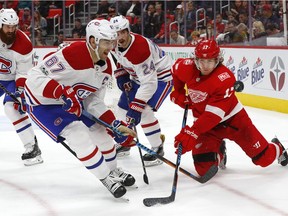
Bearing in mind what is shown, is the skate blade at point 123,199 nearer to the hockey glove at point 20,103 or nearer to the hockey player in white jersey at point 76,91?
the hockey player in white jersey at point 76,91

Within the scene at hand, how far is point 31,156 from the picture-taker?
13.4 ft

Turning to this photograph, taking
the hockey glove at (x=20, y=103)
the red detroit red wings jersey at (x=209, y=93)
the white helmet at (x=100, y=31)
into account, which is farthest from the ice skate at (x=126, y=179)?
the hockey glove at (x=20, y=103)

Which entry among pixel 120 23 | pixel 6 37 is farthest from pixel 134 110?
pixel 6 37

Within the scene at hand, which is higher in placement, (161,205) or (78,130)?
(78,130)

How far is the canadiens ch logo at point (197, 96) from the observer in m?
3.44

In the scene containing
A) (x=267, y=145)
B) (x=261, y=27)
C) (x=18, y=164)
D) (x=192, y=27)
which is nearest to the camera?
(x=267, y=145)

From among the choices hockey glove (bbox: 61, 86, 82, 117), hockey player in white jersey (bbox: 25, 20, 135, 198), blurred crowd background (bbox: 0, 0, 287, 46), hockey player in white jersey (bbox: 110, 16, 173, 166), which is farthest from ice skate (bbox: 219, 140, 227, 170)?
blurred crowd background (bbox: 0, 0, 287, 46)

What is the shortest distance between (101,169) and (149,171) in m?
0.75

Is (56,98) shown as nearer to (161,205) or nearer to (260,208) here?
(161,205)

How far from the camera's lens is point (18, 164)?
412 centimetres

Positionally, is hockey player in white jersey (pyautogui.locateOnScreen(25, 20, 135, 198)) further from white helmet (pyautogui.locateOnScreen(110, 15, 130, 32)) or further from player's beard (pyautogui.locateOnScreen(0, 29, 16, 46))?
player's beard (pyautogui.locateOnScreen(0, 29, 16, 46))

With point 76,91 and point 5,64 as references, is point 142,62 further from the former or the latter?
point 5,64

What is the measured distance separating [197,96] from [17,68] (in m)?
1.37

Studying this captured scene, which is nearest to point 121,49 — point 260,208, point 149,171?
point 149,171
